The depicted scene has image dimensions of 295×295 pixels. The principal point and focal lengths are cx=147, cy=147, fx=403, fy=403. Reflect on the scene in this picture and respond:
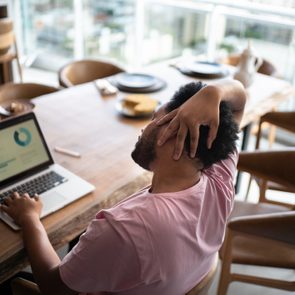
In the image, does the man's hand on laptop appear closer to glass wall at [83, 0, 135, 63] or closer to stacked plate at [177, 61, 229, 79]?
stacked plate at [177, 61, 229, 79]

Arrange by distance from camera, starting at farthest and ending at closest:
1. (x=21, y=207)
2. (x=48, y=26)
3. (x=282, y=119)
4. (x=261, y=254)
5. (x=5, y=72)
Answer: (x=48, y=26), (x=5, y=72), (x=282, y=119), (x=261, y=254), (x=21, y=207)

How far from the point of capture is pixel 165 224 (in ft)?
2.71

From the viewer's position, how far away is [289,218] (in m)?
1.29

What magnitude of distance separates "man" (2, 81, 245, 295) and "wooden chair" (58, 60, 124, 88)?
175 cm

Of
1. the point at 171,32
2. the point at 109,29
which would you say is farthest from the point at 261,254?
the point at 109,29

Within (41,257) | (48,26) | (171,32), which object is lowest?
(48,26)

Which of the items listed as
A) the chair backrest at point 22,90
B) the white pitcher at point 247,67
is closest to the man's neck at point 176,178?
the white pitcher at point 247,67

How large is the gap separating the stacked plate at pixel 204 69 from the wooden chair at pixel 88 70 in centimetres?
47

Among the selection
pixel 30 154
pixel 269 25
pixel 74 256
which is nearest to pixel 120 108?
pixel 30 154

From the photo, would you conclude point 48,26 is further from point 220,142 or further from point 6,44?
point 220,142

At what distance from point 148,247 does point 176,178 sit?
0.18 meters

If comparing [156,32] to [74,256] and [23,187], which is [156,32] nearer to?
[23,187]

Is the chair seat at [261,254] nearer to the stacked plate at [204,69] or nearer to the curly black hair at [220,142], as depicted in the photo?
the curly black hair at [220,142]

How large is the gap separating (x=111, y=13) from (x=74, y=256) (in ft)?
13.1
